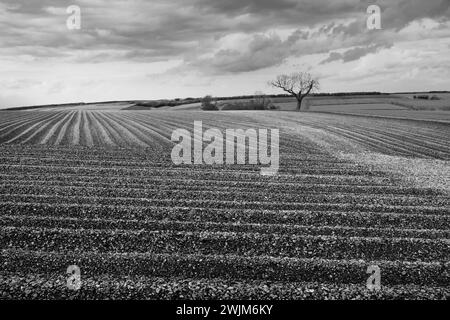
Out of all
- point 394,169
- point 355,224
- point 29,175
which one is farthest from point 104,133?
point 355,224

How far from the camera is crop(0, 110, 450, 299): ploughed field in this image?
7.98 meters

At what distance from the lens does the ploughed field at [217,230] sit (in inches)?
314

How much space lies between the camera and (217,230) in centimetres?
1077

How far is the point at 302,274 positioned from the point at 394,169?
44.0ft

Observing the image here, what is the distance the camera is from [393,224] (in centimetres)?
1165

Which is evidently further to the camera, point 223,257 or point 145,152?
point 145,152

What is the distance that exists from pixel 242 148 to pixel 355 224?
1462 cm
